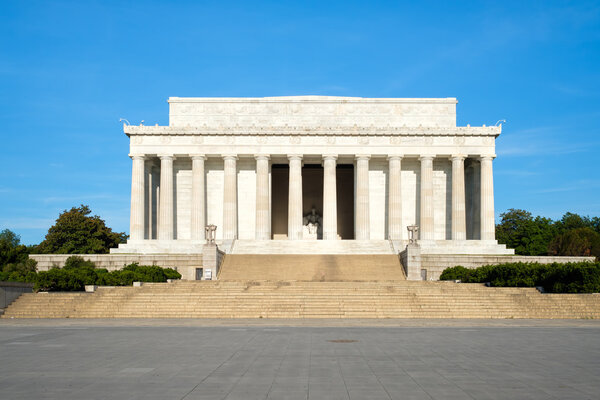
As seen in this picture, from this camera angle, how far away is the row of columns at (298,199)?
2795 inches

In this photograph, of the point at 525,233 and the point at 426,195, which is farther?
the point at 525,233

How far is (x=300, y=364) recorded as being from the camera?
50.0 ft

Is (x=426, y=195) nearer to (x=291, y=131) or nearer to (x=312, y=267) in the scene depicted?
(x=291, y=131)

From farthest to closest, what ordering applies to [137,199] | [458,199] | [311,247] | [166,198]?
1. [166,198]
2. [458,199]
3. [137,199]
4. [311,247]

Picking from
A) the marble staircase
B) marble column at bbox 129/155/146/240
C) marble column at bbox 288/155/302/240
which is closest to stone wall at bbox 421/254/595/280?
the marble staircase

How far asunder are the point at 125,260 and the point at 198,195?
15.6m

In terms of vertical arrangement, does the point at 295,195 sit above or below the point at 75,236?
above

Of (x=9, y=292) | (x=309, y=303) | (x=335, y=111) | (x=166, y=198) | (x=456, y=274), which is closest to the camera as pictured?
(x=309, y=303)

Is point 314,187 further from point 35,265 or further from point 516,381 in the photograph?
point 516,381

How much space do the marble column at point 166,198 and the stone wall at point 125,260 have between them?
41.3 feet

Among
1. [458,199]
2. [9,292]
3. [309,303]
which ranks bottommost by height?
[309,303]

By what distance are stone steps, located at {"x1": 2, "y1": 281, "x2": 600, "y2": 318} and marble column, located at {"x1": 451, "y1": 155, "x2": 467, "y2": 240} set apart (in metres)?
32.0

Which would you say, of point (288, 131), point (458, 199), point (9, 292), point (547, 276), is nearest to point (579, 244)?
point (458, 199)

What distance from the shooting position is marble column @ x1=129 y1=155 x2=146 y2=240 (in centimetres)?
7081
